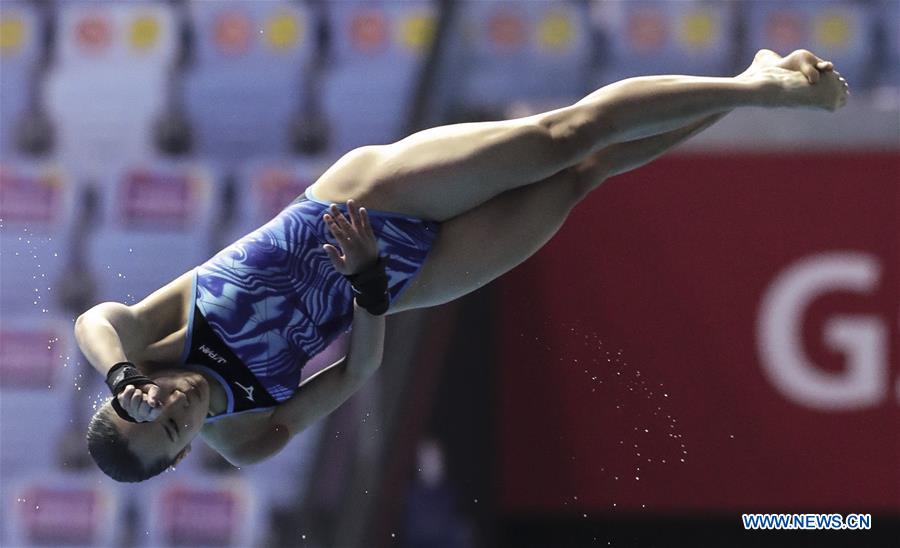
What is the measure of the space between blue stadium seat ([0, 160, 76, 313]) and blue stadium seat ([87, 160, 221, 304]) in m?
0.20

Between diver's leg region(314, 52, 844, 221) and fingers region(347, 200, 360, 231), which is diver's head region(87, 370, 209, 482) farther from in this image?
diver's leg region(314, 52, 844, 221)

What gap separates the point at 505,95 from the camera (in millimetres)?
6613

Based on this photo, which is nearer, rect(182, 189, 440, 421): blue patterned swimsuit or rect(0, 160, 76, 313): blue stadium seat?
rect(182, 189, 440, 421): blue patterned swimsuit

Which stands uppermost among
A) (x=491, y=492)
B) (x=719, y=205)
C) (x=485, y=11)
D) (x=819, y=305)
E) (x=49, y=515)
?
(x=485, y=11)

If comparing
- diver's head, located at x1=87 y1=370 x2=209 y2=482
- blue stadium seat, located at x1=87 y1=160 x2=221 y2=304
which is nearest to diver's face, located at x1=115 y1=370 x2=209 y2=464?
diver's head, located at x1=87 y1=370 x2=209 y2=482

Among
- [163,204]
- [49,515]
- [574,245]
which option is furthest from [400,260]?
[163,204]

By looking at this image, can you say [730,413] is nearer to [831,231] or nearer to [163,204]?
[831,231]

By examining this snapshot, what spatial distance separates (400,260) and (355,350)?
309mm

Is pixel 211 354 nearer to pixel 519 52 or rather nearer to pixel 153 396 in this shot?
pixel 153 396

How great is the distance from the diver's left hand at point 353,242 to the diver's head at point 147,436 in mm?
557

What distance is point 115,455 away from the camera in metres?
3.70

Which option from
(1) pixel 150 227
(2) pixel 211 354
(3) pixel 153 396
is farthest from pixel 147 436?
(1) pixel 150 227

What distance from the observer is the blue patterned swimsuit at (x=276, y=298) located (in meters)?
4.00

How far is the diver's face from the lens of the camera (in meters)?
3.68
